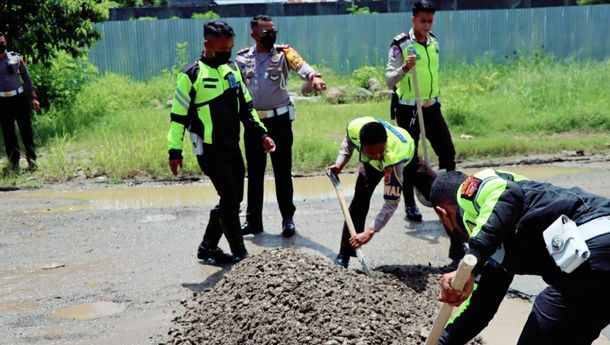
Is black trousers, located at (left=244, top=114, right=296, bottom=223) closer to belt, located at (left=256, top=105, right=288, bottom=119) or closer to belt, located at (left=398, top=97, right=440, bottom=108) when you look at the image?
belt, located at (left=256, top=105, right=288, bottom=119)

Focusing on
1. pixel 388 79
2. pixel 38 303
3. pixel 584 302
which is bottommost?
pixel 38 303

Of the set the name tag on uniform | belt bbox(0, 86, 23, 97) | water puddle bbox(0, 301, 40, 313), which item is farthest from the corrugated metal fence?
water puddle bbox(0, 301, 40, 313)

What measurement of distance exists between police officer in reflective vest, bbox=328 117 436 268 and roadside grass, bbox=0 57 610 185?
3.99 metres

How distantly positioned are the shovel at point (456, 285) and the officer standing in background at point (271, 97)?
3537mm

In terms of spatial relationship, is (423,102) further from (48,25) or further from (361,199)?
(48,25)

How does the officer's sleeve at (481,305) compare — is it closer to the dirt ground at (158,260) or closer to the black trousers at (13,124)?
the dirt ground at (158,260)

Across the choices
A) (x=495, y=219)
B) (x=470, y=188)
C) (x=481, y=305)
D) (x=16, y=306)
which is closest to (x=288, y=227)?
(x=16, y=306)

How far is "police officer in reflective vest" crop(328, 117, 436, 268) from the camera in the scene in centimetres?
548

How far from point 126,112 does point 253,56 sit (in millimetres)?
7528

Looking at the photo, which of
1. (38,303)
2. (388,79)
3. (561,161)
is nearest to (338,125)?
(561,161)

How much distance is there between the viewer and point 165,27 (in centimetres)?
1844

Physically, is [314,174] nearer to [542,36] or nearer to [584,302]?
[584,302]

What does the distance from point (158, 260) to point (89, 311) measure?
115 cm

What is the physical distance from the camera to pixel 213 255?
636 centimetres
